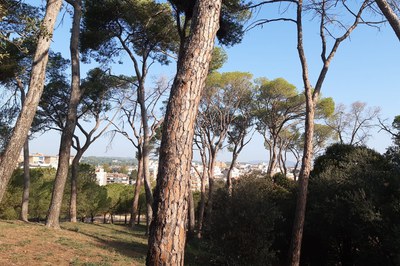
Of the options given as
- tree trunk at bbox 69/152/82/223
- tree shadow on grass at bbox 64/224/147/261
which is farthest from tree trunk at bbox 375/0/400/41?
tree trunk at bbox 69/152/82/223

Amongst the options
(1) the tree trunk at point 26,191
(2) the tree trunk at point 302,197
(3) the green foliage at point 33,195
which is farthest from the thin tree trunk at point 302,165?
(3) the green foliage at point 33,195

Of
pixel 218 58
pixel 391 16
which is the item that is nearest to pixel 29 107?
pixel 391 16

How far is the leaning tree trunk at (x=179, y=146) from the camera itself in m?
2.41

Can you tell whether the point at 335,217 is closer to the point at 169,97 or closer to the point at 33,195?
the point at 169,97

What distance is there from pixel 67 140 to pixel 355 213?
711 cm

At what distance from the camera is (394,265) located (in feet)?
22.1

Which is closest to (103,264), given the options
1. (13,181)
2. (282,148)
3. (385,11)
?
(385,11)

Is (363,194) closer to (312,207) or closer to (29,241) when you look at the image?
(312,207)

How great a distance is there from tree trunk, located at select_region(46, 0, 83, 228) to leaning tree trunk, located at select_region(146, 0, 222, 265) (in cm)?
724

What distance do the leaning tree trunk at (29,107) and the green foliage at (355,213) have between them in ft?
20.6

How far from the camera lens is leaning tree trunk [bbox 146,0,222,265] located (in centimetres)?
241

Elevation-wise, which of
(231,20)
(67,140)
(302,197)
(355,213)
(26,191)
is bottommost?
(26,191)

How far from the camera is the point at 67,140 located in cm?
932

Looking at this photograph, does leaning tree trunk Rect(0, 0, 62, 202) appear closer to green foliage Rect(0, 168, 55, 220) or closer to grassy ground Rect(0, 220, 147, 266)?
grassy ground Rect(0, 220, 147, 266)
